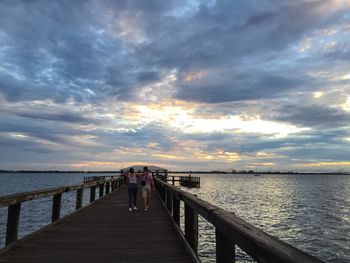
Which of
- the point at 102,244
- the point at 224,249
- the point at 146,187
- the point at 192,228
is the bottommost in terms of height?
the point at 102,244

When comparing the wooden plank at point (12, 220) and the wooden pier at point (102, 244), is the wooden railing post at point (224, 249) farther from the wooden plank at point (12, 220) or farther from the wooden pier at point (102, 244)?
the wooden plank at point (12, 220)

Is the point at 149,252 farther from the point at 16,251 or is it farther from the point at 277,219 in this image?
the point at 277,219

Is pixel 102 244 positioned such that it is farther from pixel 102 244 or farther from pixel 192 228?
pixel 192 228

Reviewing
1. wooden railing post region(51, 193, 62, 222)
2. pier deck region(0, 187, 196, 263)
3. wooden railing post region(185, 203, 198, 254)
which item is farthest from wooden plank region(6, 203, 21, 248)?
wooden railing post region(185, 203, 198, 254)

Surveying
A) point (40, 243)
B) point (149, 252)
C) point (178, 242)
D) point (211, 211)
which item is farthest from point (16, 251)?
point (211, 211)

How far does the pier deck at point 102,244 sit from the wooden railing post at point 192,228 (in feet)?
0.52

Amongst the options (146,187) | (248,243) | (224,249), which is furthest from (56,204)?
(248,243)

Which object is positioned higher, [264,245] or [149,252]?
[264,245]

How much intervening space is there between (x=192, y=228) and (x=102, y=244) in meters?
1.81

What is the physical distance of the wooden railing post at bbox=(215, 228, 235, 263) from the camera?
3568 mm

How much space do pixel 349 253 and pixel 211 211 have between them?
51.5 ft

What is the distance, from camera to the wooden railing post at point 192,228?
6.21 meters

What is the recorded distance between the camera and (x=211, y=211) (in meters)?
4.29

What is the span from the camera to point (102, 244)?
6719mm
